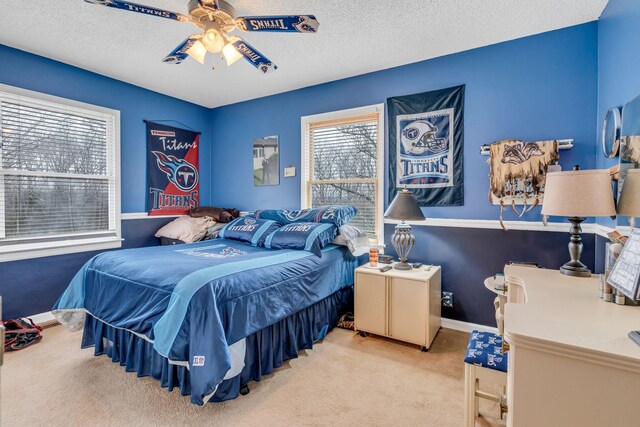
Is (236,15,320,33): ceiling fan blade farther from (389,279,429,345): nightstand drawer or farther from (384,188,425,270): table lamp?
(389,279,429,345): nightstand drawer

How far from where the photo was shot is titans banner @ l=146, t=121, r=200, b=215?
3.96 m

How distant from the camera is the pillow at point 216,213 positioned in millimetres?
4203

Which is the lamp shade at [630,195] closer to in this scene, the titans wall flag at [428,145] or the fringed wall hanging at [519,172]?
the fringed wall hanging at [519,172]

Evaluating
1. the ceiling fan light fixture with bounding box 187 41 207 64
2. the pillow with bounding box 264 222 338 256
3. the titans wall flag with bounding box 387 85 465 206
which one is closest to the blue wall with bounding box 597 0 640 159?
the titans wall flag with bounding box 387 85 465 206

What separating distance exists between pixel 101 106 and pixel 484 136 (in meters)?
4.01

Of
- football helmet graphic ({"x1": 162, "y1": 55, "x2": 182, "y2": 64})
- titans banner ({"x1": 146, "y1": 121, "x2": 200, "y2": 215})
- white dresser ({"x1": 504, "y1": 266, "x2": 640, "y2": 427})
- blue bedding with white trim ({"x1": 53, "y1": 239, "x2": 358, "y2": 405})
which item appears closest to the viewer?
white dresser ({"x1": 504, "y1": 266, "x2": 640, "y2": 427})

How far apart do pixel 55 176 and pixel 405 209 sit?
3484mm

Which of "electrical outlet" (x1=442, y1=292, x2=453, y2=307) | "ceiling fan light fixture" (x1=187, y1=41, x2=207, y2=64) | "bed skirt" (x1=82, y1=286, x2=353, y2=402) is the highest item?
"ceiling fan light fixture" (x1=187, y1=41, x2=207, y2=64)

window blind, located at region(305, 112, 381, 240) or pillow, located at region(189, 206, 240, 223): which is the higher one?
window blind, located at region(305, 112, 381, 240)

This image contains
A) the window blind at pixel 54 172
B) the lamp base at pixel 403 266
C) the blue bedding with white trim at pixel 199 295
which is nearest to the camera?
the blue bedding with white trim at pixel 199 295

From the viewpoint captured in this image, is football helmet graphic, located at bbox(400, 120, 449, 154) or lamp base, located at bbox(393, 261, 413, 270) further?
football helmet graphic, located at bbox(400, 120, 449, 154)

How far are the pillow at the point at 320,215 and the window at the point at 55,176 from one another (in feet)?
6.12

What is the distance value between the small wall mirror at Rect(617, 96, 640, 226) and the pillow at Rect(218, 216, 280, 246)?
2609 mm

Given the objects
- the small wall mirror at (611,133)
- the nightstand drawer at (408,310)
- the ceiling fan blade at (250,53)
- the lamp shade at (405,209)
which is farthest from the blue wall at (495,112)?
the ceiling fan blade at (250,53)
